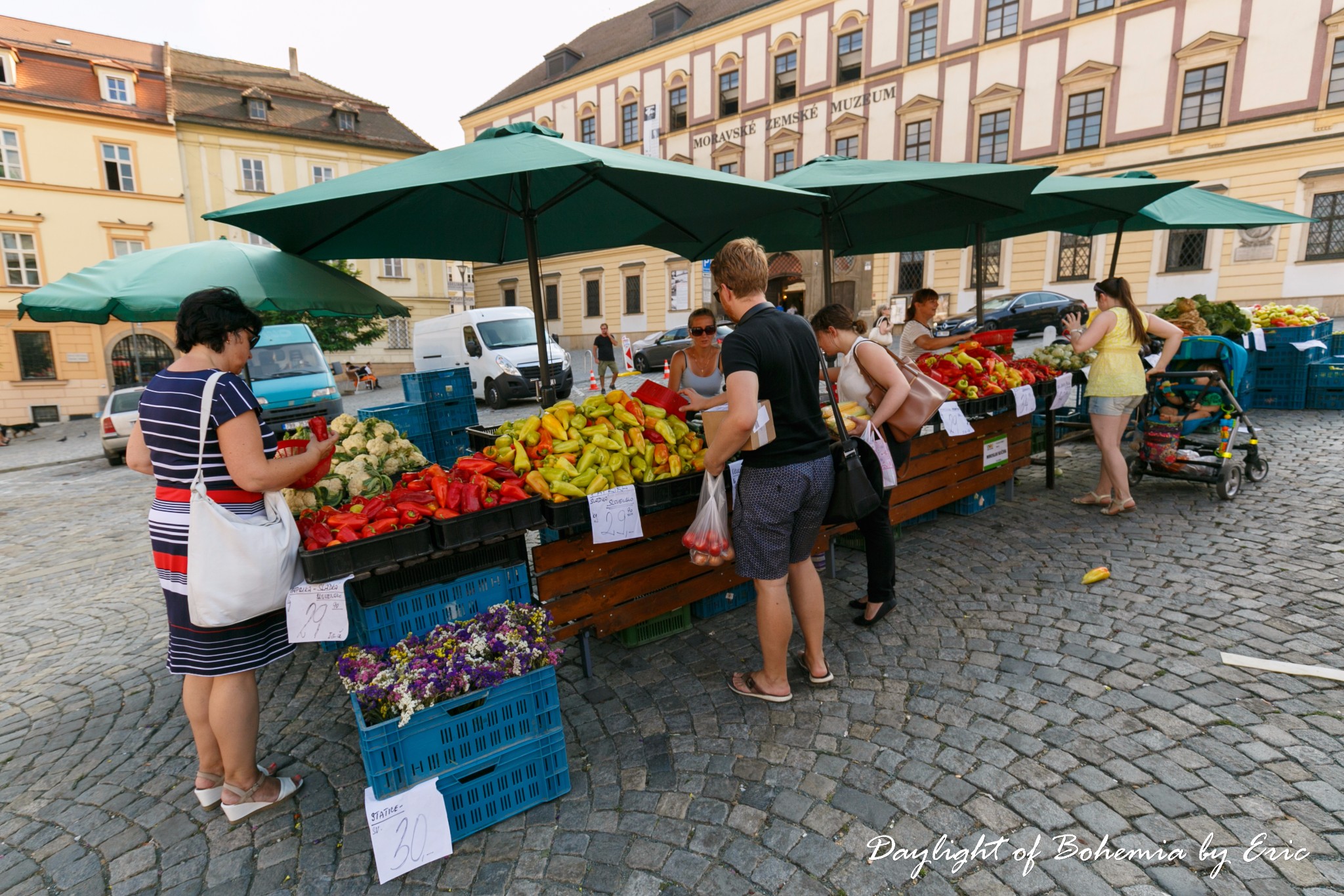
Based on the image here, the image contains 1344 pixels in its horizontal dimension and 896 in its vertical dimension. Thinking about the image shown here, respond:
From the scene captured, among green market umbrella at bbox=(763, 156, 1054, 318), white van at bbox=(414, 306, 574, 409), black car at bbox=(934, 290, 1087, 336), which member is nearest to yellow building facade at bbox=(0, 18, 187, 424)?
A: white van at bbox=(414, 306, 574, 409)

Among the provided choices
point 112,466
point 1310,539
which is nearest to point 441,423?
point 1310,539

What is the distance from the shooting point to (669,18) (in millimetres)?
32656

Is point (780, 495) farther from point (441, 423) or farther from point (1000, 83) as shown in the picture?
point (1000, 83)

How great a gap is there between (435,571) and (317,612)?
479 millimetres

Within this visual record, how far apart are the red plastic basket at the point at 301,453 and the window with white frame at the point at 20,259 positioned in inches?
1203

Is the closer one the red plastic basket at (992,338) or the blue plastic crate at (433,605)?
the blue plastic crate at (433,605)

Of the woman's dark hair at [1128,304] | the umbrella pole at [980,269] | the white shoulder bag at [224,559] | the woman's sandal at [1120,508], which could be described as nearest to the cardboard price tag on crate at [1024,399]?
the woman's dark hair at [1128,304]

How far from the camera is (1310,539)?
4719 mm

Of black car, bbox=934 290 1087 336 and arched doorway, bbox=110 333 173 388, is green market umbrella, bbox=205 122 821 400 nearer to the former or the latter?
black car, bbox=934 290 1087 336

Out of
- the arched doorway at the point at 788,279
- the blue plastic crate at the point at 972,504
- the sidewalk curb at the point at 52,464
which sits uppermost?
the arched doorway at the point at 788,279

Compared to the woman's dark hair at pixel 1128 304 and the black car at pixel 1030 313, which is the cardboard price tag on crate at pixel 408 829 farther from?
the black car at pixel 1030 313

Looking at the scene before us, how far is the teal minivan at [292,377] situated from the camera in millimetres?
10965

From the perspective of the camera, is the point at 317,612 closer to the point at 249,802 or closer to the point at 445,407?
the point at 249,802

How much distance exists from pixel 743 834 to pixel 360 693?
4.77 ft
